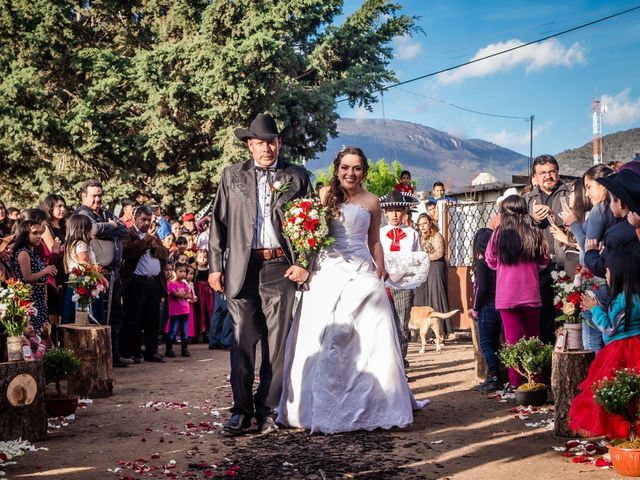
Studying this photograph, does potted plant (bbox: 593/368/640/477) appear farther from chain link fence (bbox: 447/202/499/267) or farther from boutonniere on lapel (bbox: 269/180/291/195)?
chain link fence (bbox: 447/202/499/267)

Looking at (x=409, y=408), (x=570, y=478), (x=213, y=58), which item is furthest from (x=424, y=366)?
(x=213, y=58)

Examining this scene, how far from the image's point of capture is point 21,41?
29078 millimetres

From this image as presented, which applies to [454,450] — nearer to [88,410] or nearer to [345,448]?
[345,448]

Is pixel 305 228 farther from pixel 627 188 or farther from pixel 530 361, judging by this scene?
pixel 530 361

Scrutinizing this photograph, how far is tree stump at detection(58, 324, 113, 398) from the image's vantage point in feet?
31.2

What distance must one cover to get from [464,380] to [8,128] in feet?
72.0

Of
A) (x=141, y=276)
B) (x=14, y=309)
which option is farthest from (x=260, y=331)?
(x=141, y=276)

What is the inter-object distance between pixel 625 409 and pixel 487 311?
13.6ft

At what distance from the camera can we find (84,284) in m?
10.1

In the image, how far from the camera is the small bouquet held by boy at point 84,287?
33.1 feet

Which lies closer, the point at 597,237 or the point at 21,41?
the point at 597,237

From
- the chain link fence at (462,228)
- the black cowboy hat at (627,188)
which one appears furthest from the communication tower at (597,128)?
the black cowboy hat at (627,188)

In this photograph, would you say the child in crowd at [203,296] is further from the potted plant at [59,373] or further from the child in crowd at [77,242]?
the potted plant at [59,373]

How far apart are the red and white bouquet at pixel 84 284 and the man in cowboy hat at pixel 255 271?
3.28 meters
